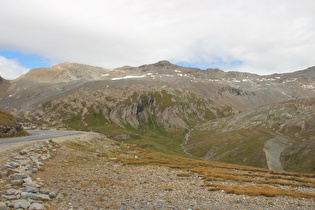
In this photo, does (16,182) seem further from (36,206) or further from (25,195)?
(36,206)

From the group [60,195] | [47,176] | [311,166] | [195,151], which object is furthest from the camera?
[195,151]

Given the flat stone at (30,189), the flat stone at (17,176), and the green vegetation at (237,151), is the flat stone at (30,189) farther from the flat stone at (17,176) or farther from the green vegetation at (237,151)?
the green vegetation at (237,151)

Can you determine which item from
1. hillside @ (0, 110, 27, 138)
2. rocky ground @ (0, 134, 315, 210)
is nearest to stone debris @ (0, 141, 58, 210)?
rocky ground @ (0, 134, 315, 210)

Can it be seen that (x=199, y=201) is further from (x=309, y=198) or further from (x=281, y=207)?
(x=309, y=198)

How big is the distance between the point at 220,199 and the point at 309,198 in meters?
14.9

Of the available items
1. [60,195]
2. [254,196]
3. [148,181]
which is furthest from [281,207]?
[60,195]

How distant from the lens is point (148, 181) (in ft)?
107

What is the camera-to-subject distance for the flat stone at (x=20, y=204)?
1503 centimetres

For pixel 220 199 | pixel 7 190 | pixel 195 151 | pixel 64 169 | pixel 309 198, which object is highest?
pixel 7 190

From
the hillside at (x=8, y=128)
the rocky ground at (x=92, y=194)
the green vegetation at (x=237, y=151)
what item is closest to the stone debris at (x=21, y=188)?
the rocky ground at (x=92, y=194)

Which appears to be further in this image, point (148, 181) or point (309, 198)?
point (148, 181)

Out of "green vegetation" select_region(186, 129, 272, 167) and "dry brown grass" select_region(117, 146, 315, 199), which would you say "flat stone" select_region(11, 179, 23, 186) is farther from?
"green vegetation" select_region(186, 129, 272, 167)

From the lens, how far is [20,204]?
15.3 meters

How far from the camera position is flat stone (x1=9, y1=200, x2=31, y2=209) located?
15027 mm
